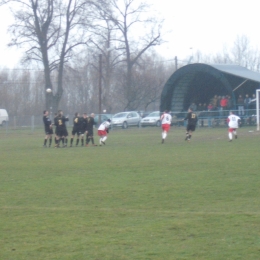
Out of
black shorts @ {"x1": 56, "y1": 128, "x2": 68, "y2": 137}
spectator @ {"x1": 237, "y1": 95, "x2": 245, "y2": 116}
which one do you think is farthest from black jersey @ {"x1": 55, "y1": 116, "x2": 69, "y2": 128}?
spectator @ {"x1": 237, "y1": 95, "x2": 245, "y2": 116}

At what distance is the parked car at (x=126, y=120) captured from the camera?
167 feet

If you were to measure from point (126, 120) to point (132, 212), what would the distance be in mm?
41904

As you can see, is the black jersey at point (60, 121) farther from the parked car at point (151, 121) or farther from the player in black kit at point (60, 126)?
the parked car at point (151, 121)

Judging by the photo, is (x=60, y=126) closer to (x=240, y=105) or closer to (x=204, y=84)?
(x=240, y=105)

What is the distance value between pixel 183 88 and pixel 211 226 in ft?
142

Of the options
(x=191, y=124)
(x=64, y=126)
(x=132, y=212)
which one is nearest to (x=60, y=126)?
(x=64, y=126)

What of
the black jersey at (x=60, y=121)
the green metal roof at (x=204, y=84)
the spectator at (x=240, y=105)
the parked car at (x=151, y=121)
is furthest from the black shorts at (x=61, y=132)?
the parked car at (x=151, y=121)

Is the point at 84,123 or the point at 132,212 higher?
the point at 84,123

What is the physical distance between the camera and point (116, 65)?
207 feet

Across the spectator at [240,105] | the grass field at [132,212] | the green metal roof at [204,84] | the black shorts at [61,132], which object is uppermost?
the green metal roof at [204,84]

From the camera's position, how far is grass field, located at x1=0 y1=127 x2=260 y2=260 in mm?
6914

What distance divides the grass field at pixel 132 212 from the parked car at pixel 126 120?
33811 millimetres

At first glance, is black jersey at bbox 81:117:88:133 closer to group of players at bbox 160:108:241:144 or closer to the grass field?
group of players at bbox 160:108:241:144

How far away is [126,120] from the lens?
51.2 m
